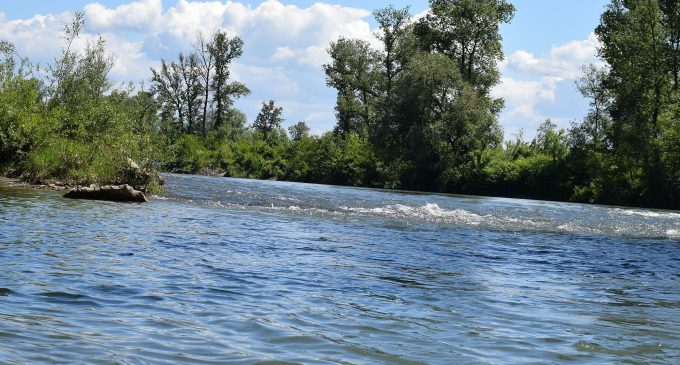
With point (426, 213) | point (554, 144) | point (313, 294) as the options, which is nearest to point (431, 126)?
point (554, 144)

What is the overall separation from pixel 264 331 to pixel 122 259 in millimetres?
5118

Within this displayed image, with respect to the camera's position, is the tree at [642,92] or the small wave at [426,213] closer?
the small wave at [426,213]

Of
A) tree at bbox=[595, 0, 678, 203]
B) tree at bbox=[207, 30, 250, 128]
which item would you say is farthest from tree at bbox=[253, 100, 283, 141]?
tree at bbox=[595, 0, 678, 203]

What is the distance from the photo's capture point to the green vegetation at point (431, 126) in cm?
2895

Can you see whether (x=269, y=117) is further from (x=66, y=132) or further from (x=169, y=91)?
(x=66, y=132)

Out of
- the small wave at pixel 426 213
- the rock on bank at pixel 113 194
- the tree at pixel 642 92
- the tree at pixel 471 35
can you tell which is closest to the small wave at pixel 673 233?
the small wave at pixel 426 213

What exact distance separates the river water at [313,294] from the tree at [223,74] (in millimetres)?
71768

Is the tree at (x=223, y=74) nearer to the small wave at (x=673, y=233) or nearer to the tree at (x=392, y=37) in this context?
the tree at (x=392, y=37)

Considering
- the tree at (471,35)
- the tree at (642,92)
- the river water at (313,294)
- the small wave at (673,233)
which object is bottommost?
the river water at (313,294)

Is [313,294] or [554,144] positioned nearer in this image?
[313,294]

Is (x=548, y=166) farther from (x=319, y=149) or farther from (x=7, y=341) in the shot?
(x=7, y=341)

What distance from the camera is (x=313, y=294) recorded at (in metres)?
9.43

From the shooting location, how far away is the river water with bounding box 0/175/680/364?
21.2 feet

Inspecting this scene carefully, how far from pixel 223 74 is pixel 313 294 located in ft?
274
